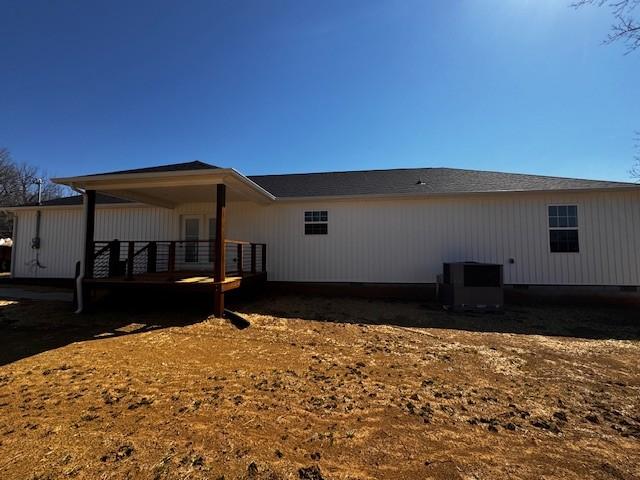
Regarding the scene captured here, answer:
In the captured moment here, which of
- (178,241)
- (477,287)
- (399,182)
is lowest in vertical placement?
(477,287)

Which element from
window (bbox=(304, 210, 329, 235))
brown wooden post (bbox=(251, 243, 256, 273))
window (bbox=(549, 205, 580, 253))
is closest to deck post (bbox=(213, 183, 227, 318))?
brown wooden post (bbox=(251, 243, 256, 273))

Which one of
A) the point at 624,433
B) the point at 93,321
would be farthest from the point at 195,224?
the point at 624,433

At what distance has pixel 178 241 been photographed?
7.25 meters

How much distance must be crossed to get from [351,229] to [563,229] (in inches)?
233

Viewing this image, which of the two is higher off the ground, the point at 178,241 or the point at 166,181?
the point at 166,181

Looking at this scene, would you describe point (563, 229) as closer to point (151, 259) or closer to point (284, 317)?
point (284, 317)

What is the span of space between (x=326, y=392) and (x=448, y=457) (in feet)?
4.56

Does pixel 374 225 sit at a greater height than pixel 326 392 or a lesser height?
greater

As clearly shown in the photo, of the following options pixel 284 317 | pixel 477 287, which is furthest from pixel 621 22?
pixel 284 317

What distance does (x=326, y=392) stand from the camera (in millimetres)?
3344

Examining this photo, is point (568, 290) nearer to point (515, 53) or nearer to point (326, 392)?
point (515, 53)

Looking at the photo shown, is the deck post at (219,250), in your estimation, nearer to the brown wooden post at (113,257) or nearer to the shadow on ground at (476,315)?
the shadow on ground at (476,315)

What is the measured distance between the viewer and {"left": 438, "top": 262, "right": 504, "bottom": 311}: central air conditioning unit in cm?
783

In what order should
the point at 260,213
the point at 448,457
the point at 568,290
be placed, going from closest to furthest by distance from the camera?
the point at 448,457 < the point at 568,290 < the point at 260,213
